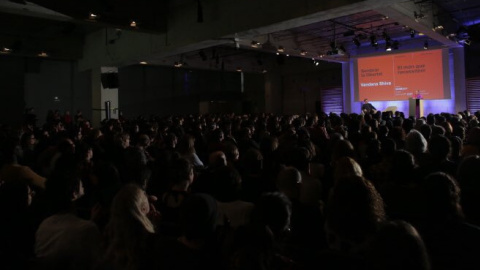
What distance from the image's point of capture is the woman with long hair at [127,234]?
2.09m

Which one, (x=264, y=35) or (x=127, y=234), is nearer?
(x=127, y=234)

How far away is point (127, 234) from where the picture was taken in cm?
215

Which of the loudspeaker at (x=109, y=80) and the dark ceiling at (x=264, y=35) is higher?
the dark ceiling at (x=264, y=35)

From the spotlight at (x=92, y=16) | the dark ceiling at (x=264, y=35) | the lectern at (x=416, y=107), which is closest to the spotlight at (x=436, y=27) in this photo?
the dark ceiling at (x=264, y=35)

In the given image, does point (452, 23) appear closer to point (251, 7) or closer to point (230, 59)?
point (251, 7)

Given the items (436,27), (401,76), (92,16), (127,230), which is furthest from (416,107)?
(127,230)

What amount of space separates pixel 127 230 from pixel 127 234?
2 cm

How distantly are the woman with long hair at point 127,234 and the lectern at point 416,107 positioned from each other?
14.8 metres

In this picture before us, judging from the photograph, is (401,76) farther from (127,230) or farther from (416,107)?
(127,230)

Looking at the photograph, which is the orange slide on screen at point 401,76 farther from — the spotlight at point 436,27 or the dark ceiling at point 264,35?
the spotlight at point 436,27

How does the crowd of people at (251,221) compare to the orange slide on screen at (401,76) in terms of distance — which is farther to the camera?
the orange slide on screen at (401,76)

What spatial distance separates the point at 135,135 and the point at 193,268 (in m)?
6.54

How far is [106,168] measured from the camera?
3.12 metres

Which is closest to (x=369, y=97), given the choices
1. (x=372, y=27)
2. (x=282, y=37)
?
(x=372, y=27)
